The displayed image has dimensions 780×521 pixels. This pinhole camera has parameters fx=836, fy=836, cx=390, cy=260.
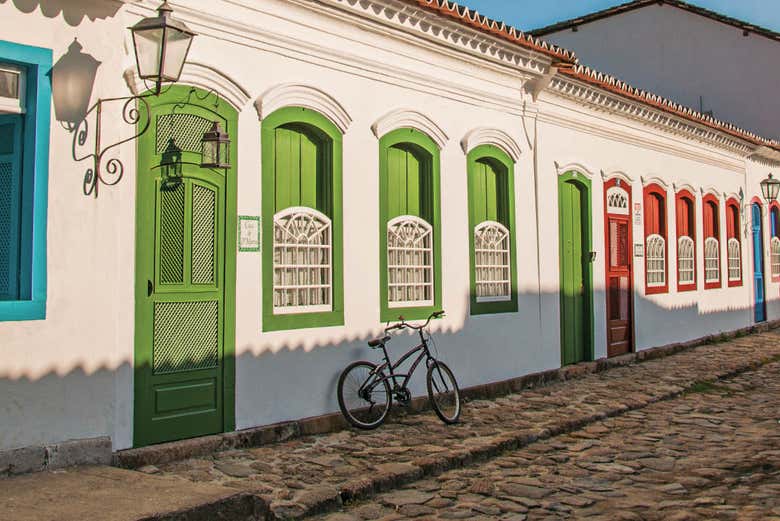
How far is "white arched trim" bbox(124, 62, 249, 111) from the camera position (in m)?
6.43

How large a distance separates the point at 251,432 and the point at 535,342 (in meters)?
4.94

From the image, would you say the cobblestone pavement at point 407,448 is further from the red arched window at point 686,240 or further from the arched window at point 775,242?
the arched window at point 775,242

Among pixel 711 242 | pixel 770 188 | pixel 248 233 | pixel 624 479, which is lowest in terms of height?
pixel 624 479

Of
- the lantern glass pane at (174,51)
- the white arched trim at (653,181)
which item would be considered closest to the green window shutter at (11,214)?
the lantern glass pane at (174,51)

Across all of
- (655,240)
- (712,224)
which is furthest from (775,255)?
(655,240)

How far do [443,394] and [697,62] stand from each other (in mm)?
16028

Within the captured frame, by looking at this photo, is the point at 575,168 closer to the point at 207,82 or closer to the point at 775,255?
the point at 207,82

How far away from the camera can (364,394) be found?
792 cm

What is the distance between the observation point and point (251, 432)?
23.2 feet

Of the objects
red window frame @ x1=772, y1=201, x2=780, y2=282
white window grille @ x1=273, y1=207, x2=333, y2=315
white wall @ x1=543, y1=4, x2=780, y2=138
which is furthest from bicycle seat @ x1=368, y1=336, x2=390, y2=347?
white wall @ x1=543, y1=4, x2=780, y2=138

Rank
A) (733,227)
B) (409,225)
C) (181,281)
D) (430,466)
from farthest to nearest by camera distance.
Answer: (733,227), (409,225), (181,281), (430,466)

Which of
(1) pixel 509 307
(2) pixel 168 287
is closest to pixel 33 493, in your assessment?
(2) pixel 168 287

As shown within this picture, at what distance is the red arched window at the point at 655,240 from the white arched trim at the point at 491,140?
434cm

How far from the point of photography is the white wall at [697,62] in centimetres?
2059
